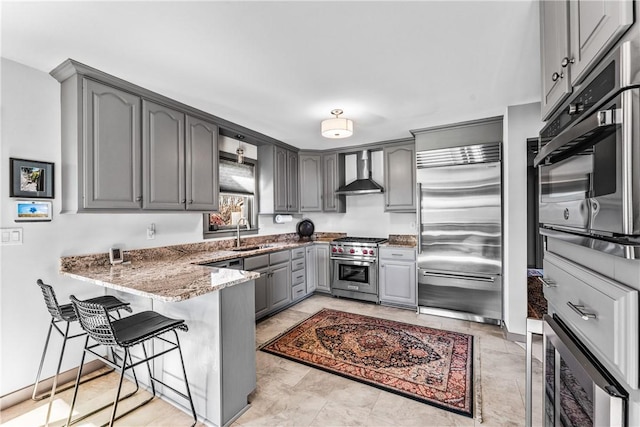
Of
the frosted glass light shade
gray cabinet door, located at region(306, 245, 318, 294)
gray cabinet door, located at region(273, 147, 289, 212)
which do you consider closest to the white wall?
the frosted glass light shade

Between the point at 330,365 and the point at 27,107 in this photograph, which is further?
the point at 330,365

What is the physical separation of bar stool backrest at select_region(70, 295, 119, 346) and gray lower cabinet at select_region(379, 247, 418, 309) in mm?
3313

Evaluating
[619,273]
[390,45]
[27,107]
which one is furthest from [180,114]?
[619,273]

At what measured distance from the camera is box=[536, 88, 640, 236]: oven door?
0.68m

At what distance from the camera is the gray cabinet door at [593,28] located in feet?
2.50

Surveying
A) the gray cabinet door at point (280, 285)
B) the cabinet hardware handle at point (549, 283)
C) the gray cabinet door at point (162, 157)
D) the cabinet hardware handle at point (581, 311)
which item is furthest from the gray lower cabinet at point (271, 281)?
the cabinet hardware handle at point (581, 311)

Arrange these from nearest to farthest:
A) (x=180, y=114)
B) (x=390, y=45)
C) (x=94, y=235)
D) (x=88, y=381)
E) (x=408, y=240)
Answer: (x=390, y=45) → (x=88, y=381) → (x=94, y=235) → (x=180, y=114) → (x=408, y=240)

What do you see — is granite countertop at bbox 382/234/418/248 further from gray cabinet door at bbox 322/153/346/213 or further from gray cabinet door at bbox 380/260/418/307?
gray cabinet door at bbox 322/153/346/213

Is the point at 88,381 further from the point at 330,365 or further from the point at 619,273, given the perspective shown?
the point at 619,273

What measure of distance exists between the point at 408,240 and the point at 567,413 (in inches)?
137

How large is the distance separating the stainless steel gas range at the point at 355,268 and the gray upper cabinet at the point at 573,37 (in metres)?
3.13

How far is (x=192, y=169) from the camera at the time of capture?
9.88 feet

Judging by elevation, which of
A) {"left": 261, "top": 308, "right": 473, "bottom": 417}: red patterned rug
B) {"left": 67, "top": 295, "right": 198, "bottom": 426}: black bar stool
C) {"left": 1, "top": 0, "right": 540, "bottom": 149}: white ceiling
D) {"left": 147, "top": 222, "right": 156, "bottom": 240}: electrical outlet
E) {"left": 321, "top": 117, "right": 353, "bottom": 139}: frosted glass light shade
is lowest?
{"left": 261, "top": 308, "right": 473, "bottom": 417}: red patterned rug

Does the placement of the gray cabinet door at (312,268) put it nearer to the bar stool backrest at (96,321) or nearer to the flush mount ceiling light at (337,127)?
the flush mount ceiling light at (337,127)
